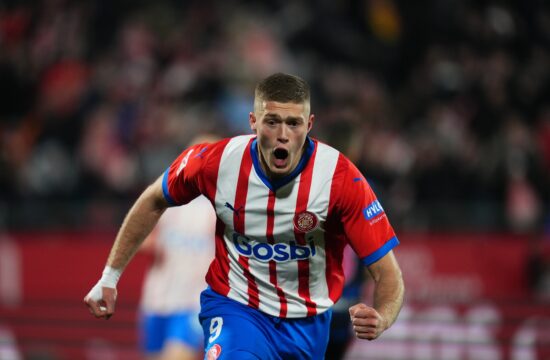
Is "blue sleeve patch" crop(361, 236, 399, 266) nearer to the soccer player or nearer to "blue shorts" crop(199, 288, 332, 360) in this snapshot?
the soccer player

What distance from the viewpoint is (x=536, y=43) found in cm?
1140

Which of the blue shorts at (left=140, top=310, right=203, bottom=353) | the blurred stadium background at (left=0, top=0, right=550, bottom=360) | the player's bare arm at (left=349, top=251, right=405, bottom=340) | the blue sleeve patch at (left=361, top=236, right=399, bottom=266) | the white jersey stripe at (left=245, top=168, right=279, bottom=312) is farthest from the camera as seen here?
the blurred stadium background at (left=0, top=0, right=550, bottom=360)

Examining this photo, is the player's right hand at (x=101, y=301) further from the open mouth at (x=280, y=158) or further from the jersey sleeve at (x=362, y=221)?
the jersey sleeve at (x=362, y=221)

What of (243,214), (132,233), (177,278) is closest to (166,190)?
(132,233)

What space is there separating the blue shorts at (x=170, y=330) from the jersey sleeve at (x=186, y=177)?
2.95 m

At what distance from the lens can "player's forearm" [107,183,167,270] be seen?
4742mm

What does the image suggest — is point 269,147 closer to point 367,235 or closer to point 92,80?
point 367,235

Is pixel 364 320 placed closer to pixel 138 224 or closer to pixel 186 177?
pixel 186 177

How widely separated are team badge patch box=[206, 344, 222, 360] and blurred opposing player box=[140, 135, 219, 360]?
119 inches

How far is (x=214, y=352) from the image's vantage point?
4469 mm

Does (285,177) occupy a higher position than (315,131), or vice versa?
(315,131)

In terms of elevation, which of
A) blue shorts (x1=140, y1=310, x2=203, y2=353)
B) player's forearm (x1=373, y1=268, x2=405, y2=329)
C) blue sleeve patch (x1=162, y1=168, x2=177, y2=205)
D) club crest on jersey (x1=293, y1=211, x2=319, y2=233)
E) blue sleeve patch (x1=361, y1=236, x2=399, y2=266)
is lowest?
blue shorts (x1=140, y1=310, x2=203, y2=353)

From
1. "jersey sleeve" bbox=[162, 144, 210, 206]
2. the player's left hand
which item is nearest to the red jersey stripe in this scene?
"jersey sleeve" bbox=[162, 144, 210, 206]

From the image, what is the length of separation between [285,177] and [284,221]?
20 cm
